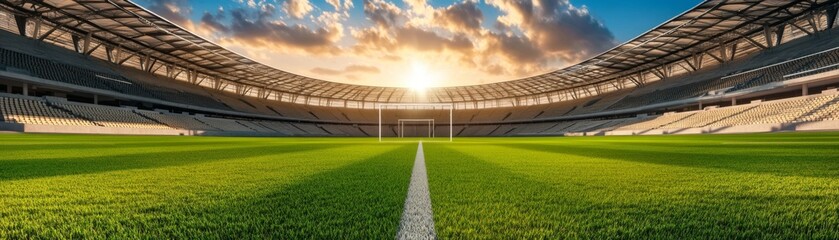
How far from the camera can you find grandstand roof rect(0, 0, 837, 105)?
25.1 m

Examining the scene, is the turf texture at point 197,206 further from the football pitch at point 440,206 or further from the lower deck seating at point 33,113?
the lower deck seating at point 33,113

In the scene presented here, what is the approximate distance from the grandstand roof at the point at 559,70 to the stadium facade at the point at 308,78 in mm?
146

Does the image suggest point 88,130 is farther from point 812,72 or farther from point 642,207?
point 812,72

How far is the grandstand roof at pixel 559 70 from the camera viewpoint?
25125 mm

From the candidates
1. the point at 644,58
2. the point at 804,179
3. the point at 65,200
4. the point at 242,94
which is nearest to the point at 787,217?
the point at 804,179

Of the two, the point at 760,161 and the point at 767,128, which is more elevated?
the point at 767,128

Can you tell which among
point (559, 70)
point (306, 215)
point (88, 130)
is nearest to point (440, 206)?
point (306, 215)

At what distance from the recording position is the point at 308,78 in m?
47.1

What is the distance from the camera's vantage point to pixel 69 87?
27531 millimetres

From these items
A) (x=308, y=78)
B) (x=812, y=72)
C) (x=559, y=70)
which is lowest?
(x=812, y=72)

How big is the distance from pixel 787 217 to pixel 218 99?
50.0m

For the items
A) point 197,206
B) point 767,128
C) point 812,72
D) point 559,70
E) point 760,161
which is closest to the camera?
point 197,206

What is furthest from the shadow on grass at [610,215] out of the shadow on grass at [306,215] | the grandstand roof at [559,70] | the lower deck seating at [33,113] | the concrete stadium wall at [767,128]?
the grandstand roof at [559,70]

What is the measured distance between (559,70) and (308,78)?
98.6ft
